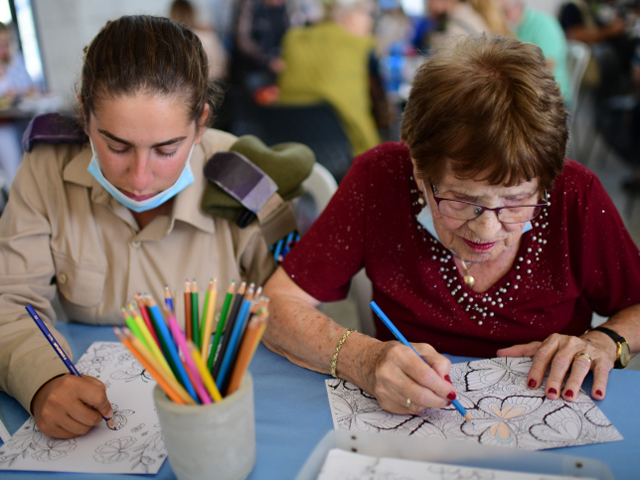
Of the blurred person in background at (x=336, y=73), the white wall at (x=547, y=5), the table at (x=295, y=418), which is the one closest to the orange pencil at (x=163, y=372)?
the table at (x=295, y=418)

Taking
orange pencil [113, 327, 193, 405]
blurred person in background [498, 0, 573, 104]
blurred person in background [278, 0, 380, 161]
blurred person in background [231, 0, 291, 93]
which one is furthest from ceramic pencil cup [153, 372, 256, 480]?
blurred person in background [231, 0, 291, 93]

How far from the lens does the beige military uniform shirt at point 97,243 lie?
3.97 feet

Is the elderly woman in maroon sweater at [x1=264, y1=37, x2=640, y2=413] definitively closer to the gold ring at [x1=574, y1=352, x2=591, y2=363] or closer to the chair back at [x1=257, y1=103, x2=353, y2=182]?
the gold ring at [x1=574, y1=352, x2=591, y2=363]

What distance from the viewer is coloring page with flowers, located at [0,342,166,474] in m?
0.77

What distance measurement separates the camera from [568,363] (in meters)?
Answer: 0.92

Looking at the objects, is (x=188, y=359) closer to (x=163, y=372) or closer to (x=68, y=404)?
(x=163, y=372)

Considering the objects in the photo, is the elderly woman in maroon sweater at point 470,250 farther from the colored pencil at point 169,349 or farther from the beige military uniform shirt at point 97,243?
the colored pencil at point 169,349

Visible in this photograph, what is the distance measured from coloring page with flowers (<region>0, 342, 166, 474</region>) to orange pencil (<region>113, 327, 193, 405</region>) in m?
0.18

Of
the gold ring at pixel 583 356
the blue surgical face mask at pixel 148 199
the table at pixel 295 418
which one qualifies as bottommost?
the table at pixel 295 418

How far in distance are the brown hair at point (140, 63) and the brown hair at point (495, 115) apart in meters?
0.50

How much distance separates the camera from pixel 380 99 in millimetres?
3793

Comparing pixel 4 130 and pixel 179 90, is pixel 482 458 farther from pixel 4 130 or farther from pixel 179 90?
pixel 4 130

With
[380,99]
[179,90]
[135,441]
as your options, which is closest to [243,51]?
[380,99]

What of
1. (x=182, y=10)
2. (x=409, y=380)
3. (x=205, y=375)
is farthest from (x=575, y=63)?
(x=205, y=375)
